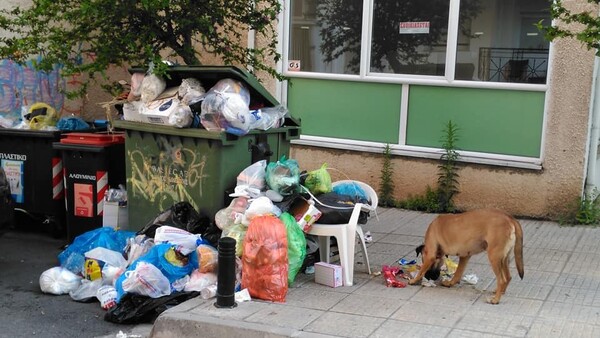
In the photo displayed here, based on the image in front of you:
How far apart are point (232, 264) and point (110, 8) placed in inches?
119

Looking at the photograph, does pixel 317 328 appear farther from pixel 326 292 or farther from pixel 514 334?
pixel 514 334

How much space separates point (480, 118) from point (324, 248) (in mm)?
3446

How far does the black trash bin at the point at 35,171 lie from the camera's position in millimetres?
7262

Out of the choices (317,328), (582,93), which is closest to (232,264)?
(317,328)

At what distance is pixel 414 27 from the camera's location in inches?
343

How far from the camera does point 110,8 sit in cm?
641

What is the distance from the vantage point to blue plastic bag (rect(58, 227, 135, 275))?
19.5 feet

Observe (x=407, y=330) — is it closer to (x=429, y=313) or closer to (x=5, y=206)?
(x=429, y=313)

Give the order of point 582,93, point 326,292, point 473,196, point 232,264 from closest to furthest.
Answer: point 232,264
point 326,292
point 582,93
point 473,196

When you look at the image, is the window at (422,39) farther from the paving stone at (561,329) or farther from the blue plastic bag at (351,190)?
the paving stone at (561,329)

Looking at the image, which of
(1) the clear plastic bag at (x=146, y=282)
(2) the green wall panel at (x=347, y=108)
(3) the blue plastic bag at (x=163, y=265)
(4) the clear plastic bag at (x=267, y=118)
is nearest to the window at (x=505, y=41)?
(2) the green wall panel at (x=347, y=108)

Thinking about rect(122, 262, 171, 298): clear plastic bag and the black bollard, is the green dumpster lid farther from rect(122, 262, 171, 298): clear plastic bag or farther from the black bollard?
rect(122, 262, 171, 298): clear plastic bag

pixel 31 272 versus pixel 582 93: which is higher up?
pixel 582 93

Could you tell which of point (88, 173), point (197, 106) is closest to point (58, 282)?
point (88, 173)
